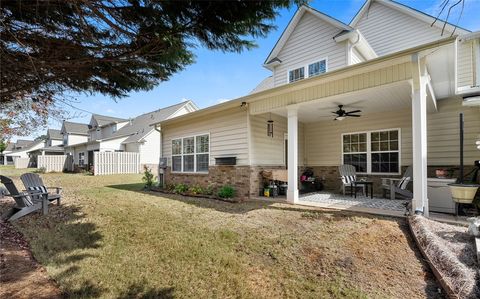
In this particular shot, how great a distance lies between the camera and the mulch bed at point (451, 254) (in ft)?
8.87

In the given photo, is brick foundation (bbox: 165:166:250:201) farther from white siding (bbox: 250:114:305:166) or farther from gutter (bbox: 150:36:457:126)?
gutter (bbox: 150:36:457:126)

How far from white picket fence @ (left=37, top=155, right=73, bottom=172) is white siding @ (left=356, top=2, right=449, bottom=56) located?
26.2 metres

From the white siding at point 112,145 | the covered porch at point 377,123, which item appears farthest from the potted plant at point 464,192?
the white siding at point 112,145

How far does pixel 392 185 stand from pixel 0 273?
8.88m

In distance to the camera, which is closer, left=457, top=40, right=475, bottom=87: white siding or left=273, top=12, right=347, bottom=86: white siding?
left=457, top=40, right=475, bottom=87: white siding

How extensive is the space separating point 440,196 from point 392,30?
7636 millimetres

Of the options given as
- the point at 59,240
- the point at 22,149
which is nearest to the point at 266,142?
the point at 59,240

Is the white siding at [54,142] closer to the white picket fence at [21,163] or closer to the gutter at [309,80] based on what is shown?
the white picket fence at [21,163]

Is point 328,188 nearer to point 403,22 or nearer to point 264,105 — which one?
point 264,105

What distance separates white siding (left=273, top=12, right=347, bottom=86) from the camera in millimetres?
9703

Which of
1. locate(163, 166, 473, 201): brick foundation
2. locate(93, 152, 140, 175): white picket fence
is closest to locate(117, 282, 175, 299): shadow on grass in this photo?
locate(163, 166, 473, 201): brick foundation

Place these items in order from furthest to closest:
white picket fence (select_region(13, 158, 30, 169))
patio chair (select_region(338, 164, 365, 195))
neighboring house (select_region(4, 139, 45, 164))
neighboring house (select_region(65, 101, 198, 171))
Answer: neighboring house (select_region(4, 139, 45, 164)) < white picket fence (select_region(13, 158, 30, 169)) < neighboring house (select_region(65, 101, 198, 171)) < patio chair (select_region(338, 164, 365, 195))

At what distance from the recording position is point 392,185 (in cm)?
737

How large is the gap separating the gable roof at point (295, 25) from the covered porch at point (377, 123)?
138 inches
